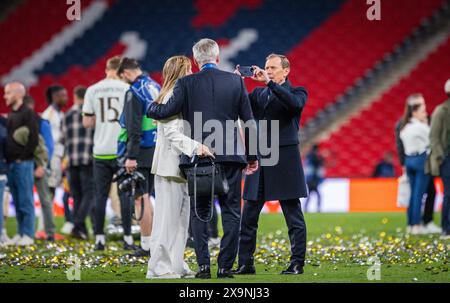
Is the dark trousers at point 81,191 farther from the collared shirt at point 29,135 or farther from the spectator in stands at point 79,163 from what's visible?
the collared shirt at point 29,135

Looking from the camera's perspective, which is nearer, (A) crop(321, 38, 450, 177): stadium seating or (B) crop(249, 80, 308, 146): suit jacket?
(B) crop(249, 80, 308, 146): suit jacket

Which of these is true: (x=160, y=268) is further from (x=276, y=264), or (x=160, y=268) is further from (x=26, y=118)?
(x=26, y=118)

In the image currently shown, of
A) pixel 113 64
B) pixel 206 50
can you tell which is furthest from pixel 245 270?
pixel 113 64

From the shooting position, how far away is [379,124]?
23.3 m

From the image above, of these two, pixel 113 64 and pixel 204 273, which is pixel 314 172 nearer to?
pixel 113 64

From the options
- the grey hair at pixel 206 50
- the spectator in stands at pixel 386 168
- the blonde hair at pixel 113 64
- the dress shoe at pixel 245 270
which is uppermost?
the blonde hair at pixel 113 64

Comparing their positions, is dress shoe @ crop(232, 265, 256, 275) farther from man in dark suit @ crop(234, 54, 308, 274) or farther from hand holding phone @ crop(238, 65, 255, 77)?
hand holding phone @ crop(238, 65, 255, 77)

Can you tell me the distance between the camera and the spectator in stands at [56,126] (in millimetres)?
14008

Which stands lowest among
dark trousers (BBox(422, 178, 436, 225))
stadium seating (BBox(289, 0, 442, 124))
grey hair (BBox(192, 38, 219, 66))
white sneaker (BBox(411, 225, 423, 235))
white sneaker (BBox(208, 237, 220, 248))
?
white sneaker (BBox(208, 237, 220, 248))

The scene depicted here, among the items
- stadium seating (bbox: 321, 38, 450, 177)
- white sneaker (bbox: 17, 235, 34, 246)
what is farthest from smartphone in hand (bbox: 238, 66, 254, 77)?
stadium seating (bbox: 321, 38, 450, 177)

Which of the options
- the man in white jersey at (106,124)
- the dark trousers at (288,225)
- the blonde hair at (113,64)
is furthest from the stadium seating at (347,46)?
the dark trousers at (288,225)

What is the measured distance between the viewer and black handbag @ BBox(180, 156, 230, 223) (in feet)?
25.1

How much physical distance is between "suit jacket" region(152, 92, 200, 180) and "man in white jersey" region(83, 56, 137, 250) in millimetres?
2865

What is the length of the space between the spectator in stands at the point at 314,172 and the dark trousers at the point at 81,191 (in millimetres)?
7141
